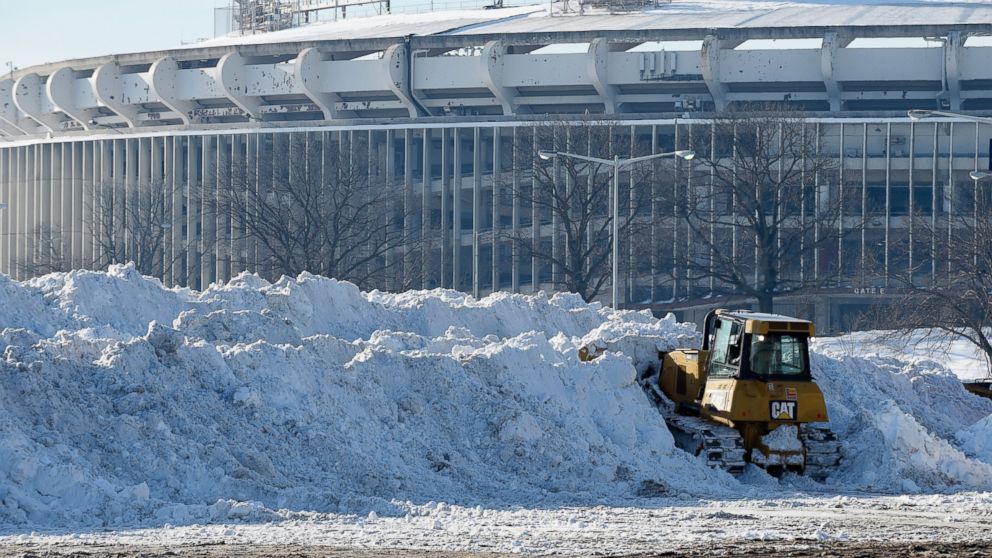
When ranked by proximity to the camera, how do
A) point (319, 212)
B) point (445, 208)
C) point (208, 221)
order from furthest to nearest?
point (208, 221) → point (445, 208) → point (319, 212)

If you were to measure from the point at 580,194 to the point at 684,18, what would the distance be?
1475cm

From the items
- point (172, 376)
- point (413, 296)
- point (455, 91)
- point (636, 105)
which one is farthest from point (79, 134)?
point (172, 376)

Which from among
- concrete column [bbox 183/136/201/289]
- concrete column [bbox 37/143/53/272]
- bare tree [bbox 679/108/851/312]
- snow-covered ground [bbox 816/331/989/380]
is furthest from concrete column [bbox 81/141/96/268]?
snow-covered ground [bbox 816/331/989/380]

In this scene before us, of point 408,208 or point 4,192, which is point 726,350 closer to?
point 408,208

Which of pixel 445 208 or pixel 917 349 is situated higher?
pixel 445 208

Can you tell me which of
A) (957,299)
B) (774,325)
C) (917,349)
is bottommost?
(917,349)

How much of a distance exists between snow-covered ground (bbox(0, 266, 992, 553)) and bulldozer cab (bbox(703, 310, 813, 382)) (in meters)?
1.40

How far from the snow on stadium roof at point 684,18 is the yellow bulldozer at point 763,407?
145 feet

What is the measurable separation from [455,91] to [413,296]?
39.4 meters

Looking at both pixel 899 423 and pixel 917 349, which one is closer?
pixel 899 423

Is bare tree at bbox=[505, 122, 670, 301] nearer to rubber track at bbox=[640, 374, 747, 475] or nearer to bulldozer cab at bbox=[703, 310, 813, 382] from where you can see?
rubber track at bbox=[640, 374, 747, 475]

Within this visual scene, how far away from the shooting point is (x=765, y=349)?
25.0m

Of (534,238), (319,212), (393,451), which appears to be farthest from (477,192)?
(393,451)

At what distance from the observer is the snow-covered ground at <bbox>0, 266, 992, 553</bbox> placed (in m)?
18.2
